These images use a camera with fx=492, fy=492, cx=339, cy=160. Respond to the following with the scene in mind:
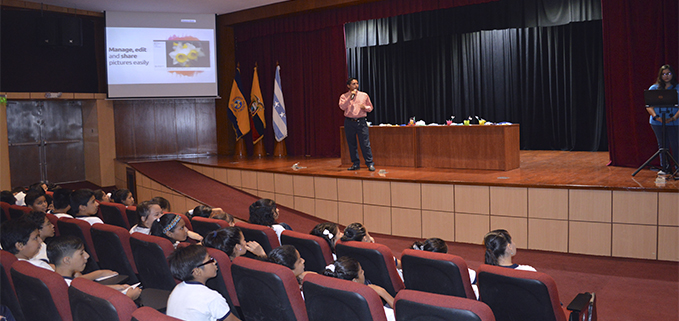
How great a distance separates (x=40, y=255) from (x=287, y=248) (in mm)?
2106

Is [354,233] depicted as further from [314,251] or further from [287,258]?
[287,258]

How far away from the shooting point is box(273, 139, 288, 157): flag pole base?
1028 centimetres

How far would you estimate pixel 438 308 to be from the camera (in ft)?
5.75

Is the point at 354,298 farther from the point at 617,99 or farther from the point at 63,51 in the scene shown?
the point at 63,51

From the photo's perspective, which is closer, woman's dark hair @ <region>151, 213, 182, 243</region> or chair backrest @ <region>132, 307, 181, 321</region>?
chair backrest @ <region>132, 307, 181, 321</region>

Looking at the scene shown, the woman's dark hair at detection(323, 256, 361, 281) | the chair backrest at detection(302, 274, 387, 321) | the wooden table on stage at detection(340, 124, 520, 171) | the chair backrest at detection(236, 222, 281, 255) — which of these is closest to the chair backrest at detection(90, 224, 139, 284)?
the chair backrest at detection(236, 222, 281, 255)

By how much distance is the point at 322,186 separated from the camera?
21.8 ft

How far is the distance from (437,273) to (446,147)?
451 centimetres

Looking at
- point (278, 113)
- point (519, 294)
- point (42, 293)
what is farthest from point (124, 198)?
point (278, 113)

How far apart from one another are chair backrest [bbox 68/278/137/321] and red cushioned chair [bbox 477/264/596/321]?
1.56m

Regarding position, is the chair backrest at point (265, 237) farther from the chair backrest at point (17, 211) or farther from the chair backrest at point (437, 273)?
the chair backrest at point (17, 211)

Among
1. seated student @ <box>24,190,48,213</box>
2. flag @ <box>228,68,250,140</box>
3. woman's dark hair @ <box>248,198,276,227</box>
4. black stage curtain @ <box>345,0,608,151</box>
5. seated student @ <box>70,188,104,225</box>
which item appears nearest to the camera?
woman's dark hair @ <box>248,198,276,227</box>

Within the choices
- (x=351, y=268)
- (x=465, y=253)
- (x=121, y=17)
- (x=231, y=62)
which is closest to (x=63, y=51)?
(x=121, y=17)

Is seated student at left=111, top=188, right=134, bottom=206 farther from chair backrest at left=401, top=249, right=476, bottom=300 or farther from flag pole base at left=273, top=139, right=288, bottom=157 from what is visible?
flag pole base at left=273, top=139, right=288, bottom=157
